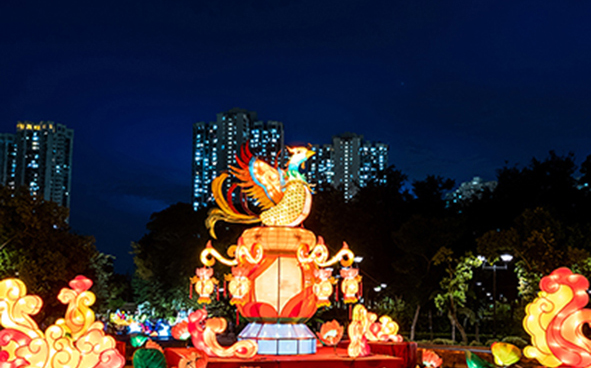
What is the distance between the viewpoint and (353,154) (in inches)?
3524

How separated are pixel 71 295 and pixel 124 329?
95.5ft

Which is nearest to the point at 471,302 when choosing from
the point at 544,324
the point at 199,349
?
the point at 199,349

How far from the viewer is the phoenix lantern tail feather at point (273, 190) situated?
16.7 m

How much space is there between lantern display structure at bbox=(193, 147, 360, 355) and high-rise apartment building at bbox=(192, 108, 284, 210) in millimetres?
58331

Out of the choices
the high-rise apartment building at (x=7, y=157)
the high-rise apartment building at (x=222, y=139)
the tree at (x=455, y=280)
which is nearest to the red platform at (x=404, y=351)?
the tree at (x=455, y=280)

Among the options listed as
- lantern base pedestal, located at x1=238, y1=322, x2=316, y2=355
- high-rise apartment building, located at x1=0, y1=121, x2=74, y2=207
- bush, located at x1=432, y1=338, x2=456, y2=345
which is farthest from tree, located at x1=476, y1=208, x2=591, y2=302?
high-rise apartment building, located at x1=0, y1=121, x2=74, y2=207

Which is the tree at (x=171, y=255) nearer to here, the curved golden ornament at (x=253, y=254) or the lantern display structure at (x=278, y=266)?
the lantern display structure at (x=278, y=266)

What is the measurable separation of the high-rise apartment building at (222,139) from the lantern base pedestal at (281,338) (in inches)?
2342

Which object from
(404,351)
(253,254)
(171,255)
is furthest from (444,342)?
(171,255)

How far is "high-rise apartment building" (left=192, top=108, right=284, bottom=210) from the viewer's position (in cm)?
7675

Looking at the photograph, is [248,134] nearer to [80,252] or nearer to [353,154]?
[353,154]

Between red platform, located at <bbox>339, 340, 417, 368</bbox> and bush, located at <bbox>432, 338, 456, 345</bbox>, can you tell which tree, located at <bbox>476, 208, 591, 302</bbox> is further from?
red platform, located at <bbox>339, 340, 417, 368</bbox>

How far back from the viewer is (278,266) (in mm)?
16359

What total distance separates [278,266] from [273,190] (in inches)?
83.8
